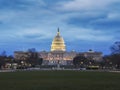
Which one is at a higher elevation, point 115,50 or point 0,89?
point 115,50

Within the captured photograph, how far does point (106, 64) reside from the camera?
192 metres

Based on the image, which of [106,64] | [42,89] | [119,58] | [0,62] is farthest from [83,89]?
[106,64]

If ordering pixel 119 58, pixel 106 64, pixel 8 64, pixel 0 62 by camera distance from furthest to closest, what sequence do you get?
pixel 106 64 → pixel 8 64 → pixel 0 62 → pixel 119 58

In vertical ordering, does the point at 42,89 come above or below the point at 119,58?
below

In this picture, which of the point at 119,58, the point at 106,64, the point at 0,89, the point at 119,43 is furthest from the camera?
the point at 106,64

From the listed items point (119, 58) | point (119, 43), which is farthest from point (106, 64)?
point (119, 58)

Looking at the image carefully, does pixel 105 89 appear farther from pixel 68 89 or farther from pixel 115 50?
pixel 115 50

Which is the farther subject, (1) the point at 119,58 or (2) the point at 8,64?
(2) the point at 8,64

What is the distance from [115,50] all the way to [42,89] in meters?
128

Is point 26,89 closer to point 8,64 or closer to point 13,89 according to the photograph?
point 13,89

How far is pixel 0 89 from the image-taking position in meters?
26.7

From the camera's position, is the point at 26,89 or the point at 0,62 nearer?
the point at 26,89

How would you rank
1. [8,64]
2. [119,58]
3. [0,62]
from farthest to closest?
[8,64]
[0,62]
[119,58]

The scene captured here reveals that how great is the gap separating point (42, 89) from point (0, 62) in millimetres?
118791
